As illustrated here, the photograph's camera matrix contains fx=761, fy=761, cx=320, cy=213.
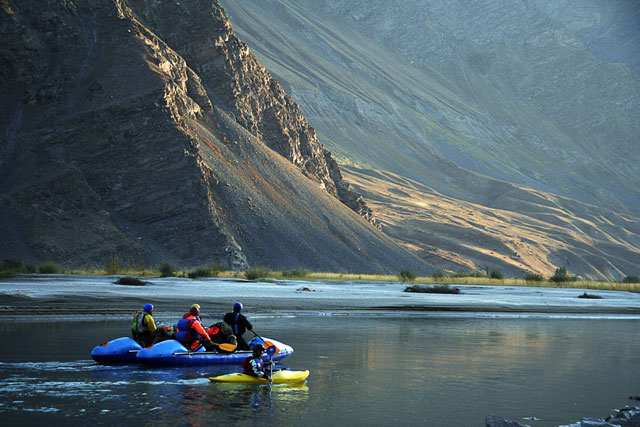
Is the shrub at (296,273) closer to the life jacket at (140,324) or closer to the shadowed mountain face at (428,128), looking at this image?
the life jacket at (140,324)

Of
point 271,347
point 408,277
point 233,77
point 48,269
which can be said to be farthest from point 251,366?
point 233,77

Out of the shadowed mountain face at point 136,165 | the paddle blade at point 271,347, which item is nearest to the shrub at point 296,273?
the shadowed mountain face at point 136,165

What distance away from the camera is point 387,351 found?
2264 centimetres

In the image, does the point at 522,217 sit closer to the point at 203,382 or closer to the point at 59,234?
the point at 59,234

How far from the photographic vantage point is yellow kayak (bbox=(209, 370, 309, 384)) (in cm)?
1719

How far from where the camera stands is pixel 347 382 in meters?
17.7

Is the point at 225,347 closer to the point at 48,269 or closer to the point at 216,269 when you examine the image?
the point at 48,269

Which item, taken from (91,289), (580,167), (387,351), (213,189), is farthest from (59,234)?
(580,167)

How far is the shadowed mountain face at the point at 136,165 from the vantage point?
5772 centimetres

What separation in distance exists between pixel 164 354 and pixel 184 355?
535 mm

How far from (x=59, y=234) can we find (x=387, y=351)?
3924 cm

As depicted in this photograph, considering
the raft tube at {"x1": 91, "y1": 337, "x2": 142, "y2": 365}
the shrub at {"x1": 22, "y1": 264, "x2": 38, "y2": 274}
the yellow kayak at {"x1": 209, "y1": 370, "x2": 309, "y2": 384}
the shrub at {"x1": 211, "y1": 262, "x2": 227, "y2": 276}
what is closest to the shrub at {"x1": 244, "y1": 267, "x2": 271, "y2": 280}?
the shrub at {"x1": 211, "y1": 262, "x2": 227, "y2": 276}

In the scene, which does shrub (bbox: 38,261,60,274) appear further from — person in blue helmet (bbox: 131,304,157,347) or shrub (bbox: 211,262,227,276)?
person in blue helmet (bbox: 131,304,157,347)

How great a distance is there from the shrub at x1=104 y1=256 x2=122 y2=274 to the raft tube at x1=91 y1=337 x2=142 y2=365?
3125cm
